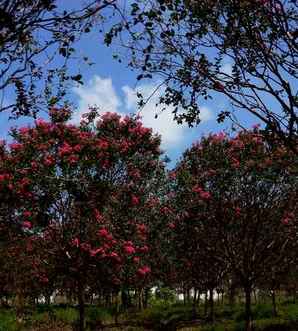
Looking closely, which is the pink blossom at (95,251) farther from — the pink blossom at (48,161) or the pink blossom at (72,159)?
the pink blossom at (48,161)

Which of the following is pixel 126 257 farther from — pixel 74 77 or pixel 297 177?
pixel 74 77

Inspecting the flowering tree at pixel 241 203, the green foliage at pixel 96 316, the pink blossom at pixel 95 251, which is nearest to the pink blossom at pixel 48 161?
the pink blossom at pixel 95 251

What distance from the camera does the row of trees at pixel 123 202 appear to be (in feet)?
64.1

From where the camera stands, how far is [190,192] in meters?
22.8

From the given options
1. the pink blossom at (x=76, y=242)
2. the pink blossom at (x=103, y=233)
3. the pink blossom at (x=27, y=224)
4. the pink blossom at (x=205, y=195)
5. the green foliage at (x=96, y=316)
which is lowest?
the green foliage at (x=96, y=316)

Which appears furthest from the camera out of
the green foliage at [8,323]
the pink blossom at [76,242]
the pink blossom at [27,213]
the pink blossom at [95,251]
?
the green foliage at [8,323]

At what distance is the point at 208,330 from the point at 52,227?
7.85 metres

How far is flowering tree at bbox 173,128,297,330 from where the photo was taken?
817 inches

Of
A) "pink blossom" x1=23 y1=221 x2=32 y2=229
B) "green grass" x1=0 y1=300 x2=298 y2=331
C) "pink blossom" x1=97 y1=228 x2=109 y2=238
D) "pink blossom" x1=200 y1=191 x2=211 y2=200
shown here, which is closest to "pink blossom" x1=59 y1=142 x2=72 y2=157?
"pink blossom" x1=23 y1=221 x2=32 y2=229

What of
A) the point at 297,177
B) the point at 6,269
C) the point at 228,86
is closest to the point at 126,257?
the point at 297,177

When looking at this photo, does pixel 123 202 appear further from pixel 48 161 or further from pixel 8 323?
pixel 8 323

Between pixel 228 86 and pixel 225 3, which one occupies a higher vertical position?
pixel 225 3

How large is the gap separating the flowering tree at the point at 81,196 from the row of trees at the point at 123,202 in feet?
0.13

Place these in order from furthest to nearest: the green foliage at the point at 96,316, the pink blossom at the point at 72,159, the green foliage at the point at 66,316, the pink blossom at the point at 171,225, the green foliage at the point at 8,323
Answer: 1. the green foliage at the point at 96,316
2. the green foliage at the point at 66,316
3. the pink blossom at the point at 171,225
4. the green foliage at the point at 8,323
5. the pink blossom at the point at 72,159
